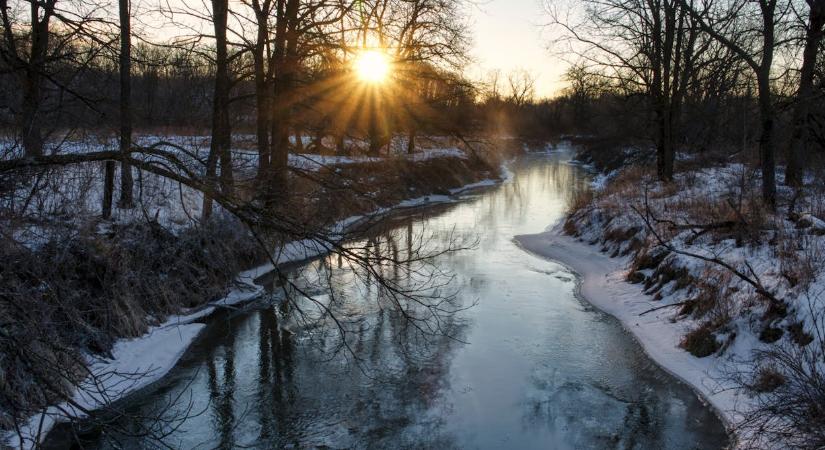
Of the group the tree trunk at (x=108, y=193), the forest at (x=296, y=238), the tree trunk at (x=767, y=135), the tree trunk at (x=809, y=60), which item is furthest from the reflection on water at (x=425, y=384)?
the tree trunk at (x=809, y=60)

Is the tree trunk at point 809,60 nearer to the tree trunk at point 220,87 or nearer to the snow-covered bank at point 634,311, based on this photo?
the snow-covered bank at point 634,311

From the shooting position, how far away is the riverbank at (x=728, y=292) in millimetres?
6371

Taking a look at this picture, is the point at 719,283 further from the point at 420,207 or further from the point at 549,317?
the point at 420,207

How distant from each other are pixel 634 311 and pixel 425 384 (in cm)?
486

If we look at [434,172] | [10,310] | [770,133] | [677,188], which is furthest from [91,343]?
[434,172]

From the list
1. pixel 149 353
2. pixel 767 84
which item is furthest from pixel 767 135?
pixel 149 353

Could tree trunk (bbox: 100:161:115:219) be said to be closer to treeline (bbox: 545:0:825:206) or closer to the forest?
the forest

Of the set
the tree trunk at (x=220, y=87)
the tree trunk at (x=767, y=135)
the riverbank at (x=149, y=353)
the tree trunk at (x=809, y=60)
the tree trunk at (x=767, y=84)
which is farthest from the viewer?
the tree trunk at (x=220, y=87)

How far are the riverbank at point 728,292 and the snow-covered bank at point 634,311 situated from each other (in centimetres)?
2

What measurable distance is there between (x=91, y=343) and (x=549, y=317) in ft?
23.7

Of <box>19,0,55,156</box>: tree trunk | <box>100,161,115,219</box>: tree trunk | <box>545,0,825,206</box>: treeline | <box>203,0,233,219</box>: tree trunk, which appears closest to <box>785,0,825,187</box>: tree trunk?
<box>545,0,825,206</box>: treeline

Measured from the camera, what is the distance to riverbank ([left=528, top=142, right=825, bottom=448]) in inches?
251

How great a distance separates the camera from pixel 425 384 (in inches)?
312

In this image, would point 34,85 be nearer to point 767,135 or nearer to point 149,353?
point 149,353
